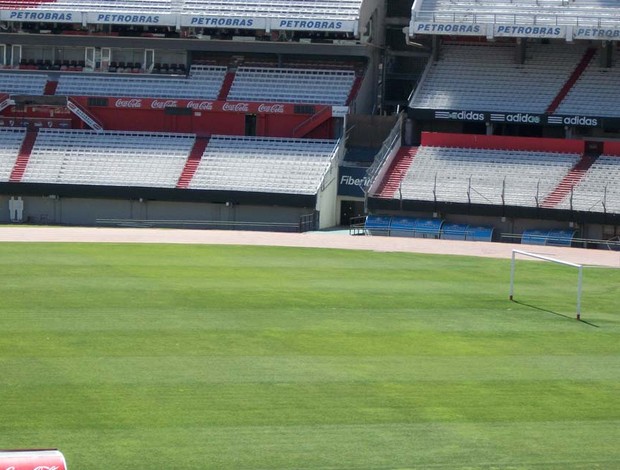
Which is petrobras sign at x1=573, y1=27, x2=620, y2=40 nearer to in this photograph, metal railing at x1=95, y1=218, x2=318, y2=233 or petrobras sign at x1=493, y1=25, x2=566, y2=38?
petrobras sign at x1=493, y1=25, x2=566, y2=38

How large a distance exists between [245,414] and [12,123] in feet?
144

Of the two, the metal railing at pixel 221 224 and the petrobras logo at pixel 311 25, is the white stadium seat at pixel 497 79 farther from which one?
the metal railing at pixel 221 224

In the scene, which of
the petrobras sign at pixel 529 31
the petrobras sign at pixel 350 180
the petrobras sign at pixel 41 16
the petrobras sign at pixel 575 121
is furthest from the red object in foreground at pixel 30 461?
the petrobras sign at pixel 41 16

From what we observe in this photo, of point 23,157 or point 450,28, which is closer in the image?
point 450,28

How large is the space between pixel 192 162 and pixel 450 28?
1308 cm

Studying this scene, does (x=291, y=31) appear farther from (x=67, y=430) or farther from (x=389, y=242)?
(x=67, y=430)

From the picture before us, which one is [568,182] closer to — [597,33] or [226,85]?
[597,33]

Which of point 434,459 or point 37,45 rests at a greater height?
point 37,45

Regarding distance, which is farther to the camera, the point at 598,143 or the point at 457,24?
the point at 457,24

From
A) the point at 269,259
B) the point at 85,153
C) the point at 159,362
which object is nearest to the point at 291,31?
the point at 85,153

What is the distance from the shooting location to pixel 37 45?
62344 mm

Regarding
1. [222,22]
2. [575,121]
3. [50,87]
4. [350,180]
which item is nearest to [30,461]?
[350,180]

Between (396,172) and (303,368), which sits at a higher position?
(396,172)

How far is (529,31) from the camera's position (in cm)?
5469
